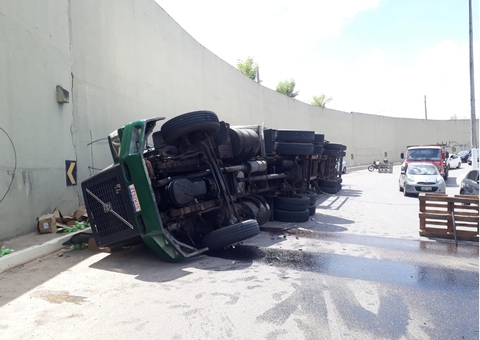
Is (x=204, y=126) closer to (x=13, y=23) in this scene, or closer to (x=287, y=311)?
(x=287, y=311)

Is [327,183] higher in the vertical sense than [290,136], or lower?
lower

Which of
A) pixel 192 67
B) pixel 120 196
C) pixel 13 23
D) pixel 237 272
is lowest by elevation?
pixel 237 272

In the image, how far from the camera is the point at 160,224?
4.63 meters

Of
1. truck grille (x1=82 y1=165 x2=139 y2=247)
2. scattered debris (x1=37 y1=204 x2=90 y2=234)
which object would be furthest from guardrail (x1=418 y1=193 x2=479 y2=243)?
scattered debris (x1=37 y1=204 x2=90 y2=234)

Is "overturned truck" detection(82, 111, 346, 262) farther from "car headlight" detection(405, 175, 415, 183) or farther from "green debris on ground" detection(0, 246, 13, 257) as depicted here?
"car headlight" detection(405, 175, 415, 183)

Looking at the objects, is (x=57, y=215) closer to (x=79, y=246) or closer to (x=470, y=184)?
(x=79, y=246)

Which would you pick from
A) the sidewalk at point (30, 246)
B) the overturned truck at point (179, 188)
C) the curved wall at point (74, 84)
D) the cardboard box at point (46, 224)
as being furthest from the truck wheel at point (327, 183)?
the cardboard box at point (46, 224)

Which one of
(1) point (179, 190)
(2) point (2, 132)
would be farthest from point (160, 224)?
(2) point (2, 132)

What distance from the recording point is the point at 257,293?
3785mm

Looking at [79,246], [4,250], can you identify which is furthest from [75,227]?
[4,250]

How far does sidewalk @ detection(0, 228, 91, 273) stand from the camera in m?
4.62

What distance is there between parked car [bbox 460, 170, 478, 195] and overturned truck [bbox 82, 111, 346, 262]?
19.5ft

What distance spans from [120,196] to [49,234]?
2.20 meters

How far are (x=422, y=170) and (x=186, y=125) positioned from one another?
12.3m
